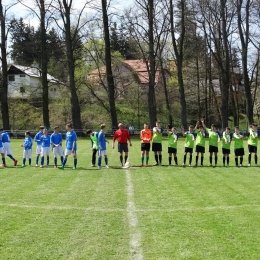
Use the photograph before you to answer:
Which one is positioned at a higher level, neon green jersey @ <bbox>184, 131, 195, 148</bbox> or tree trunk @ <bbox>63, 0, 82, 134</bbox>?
tree trunk @ <bbox>63, 0, 82, 134</bbox>

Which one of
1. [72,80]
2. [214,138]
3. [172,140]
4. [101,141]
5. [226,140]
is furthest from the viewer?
[72,80]

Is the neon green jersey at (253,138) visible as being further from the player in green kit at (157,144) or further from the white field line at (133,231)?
the white field line at (133,231)

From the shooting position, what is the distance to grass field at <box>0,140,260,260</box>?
18.6 feet

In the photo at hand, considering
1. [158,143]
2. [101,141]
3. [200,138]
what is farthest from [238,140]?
[101,141]

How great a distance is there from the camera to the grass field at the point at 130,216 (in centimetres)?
567

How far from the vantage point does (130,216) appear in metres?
7.57

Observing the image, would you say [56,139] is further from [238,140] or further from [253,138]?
[253,138]

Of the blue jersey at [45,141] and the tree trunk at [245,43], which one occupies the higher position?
the tree trunk at [245,43]

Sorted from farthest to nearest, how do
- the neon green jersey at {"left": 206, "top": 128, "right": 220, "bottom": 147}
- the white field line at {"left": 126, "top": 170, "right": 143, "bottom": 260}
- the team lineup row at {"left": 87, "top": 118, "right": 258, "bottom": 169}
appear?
the neon green jersey at {"left": 206, "top": 128, "right": 220, "bottom": 147} < the team lineup row at {"left": 87, "top": 118, "right": 258, "bottom": 169} < the white field line at {"left": 126, "top": 170, "right": 143, "bottom": 260}

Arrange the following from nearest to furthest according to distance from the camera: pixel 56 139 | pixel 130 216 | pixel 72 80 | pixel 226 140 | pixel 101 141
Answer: pixel 130 216
pixel 101 141
pixel 56 139
pixel 226 140
pixel 72 80

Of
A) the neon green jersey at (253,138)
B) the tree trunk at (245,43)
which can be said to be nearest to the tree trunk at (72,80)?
the tree trunk at (245,43)

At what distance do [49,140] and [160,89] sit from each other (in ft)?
117

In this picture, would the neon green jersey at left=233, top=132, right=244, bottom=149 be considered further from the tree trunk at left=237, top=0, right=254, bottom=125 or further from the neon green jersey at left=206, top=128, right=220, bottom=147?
the tree trunk at left=237, top=0, right=254, bottom=125

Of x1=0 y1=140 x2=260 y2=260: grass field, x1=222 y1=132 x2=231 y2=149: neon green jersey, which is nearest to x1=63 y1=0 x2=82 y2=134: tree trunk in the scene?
x1=222 y1=132 x2=231 y2=149: neon green jersey
